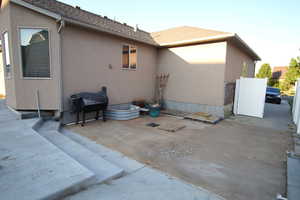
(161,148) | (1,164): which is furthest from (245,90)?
(1,164)

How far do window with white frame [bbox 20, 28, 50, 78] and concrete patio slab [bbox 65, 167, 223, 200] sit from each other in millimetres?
4333

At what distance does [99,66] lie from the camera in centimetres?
612

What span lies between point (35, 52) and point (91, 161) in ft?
13.5

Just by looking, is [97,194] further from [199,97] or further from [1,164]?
[199,97]

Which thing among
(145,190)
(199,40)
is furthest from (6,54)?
(199,40)

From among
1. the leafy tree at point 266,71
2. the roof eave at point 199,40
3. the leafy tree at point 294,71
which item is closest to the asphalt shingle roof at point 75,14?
the roof eave at point 199,40

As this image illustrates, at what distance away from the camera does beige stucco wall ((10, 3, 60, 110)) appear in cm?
478

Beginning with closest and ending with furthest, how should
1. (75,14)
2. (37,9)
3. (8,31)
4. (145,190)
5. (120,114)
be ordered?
(145,190) < (37,9) < (8,31) < (75,14) < (120,114)

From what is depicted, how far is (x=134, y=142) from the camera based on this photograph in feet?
13.4

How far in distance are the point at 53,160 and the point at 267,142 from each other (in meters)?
5.12

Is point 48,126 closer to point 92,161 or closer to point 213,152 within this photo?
point 92,161

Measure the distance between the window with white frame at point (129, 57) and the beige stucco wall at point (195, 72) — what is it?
5.74 ft

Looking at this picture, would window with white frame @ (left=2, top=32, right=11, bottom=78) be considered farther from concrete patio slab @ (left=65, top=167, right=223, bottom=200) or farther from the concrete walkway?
concrete patio slab @ (left=65, top=167, right=223, bottom=200)

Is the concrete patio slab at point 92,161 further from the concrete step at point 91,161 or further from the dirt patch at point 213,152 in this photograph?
the dirt patch at point 213,152
